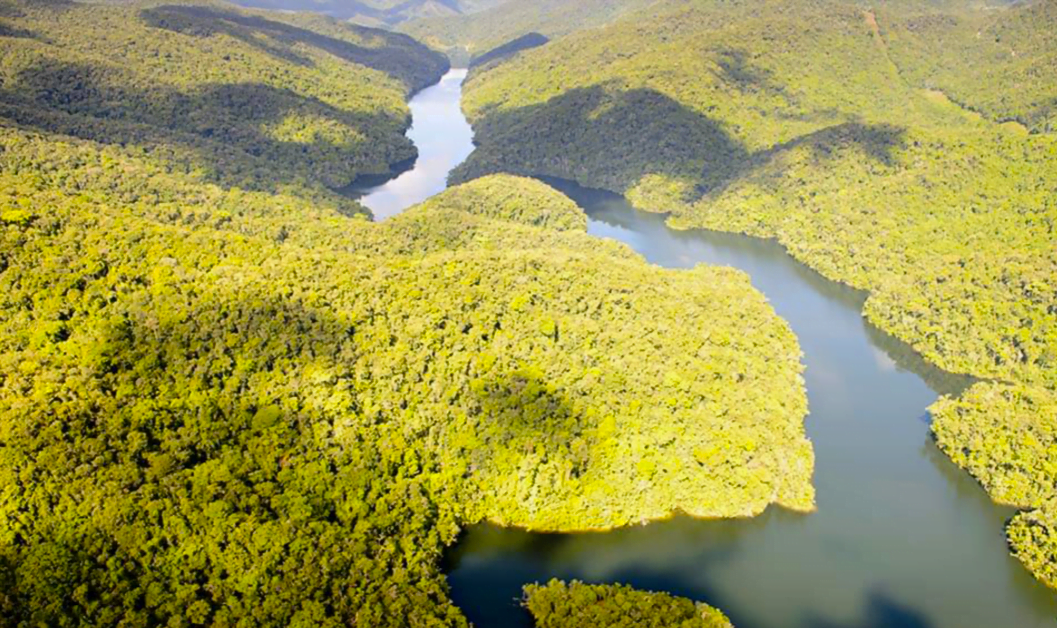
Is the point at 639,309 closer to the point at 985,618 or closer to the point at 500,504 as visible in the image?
the point at 500,504

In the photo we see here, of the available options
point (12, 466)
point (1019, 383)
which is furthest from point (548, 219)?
point (12, 466)

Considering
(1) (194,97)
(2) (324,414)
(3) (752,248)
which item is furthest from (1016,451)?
(1) (194,97)

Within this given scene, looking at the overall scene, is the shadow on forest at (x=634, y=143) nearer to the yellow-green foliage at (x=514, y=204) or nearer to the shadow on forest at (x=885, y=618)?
the yellow-green foliage at (x=514, y=204)

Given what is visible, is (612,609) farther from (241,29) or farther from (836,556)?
(241,29)

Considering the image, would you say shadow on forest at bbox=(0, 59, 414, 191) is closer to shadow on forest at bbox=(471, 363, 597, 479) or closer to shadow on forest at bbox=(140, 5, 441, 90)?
shadow on forest at bbox=(140, 5, 441, 90)

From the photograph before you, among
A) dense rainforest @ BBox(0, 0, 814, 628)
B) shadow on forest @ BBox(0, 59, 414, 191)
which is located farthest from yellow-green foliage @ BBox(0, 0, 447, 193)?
dense rainforest @ BBox(0, 0, 814, 628)

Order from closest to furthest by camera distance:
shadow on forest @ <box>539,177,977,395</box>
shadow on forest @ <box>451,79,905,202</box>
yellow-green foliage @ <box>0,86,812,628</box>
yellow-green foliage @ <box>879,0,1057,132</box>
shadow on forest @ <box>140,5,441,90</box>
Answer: yellow-green foliage @ <box>0,86,812,628</box>, shadow on forest @ <box>539,177,977,395</box>, shadow on forest @ <box>451,79,905,202</box>, yellow-green foliage @ <box>879,0,1057,132</box>, shadow on forest @ <box>140,5,441,90</box>
